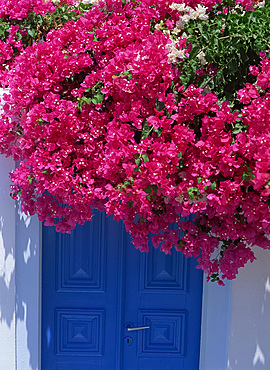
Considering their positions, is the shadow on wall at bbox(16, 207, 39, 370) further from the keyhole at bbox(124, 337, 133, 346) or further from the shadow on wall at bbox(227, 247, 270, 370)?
the shadow on wall at bbox(227, 247, 270, 370)

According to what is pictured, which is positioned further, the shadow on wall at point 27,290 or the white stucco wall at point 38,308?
the shadow on wall at point 27,290

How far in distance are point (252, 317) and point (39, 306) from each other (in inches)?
77.2

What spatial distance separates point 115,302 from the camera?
4.34 meters

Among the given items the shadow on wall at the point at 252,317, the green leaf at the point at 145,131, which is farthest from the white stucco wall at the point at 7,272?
the shadow on wall at the point at 252,317

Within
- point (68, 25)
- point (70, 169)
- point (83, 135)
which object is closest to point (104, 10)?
point (68, 25)

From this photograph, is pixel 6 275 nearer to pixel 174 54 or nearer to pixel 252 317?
pixel 252 317

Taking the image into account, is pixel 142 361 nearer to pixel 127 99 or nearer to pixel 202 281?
pixel 202 281

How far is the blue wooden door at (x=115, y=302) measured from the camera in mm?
4305

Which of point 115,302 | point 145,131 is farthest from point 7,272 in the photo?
point 145,131

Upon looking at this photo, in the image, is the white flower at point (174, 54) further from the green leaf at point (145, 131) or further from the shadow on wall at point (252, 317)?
the shadow on wall at point (252, 317)

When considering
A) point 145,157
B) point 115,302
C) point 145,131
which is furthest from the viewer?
point 115,302

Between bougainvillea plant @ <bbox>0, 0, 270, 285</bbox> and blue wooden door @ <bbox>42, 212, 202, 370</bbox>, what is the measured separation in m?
0.82

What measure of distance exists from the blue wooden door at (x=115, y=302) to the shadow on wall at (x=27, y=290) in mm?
134

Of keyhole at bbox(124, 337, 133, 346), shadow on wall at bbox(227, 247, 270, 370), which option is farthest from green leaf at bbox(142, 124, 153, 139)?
keyhole at bbox(124, 337, 133, 346)
